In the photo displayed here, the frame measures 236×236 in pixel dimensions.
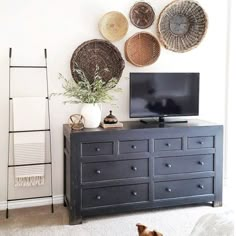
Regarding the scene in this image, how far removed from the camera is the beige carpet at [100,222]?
307 centimetres

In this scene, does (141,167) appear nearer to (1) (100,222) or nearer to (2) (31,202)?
(1) (100,222)

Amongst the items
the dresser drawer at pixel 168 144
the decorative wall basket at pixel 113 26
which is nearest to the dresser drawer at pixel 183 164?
the dresser drawer at pixel 168 144

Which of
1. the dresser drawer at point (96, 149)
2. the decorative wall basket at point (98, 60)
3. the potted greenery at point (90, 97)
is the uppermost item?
the decorative wall basket at point (98, 60)

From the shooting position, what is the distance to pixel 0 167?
11.8 feet

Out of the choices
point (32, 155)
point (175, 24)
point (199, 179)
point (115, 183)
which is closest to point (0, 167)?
point (32, 155)

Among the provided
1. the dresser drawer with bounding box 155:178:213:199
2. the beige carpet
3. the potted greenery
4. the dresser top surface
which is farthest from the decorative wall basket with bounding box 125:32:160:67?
the beige carpet

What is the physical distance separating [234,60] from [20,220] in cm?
314

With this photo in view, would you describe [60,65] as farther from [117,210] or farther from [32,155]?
[117,210]

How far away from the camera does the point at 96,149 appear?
10.7 ft

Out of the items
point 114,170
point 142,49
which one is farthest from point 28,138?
point 142,49

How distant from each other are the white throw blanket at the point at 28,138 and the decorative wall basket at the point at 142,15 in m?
1.37

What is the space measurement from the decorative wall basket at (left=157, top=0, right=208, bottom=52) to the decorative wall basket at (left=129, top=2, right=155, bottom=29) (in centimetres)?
13

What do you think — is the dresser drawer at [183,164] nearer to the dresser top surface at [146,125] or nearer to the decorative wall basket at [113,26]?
the dresser top surface at [146,125]

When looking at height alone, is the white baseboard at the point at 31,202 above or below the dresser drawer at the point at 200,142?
below
